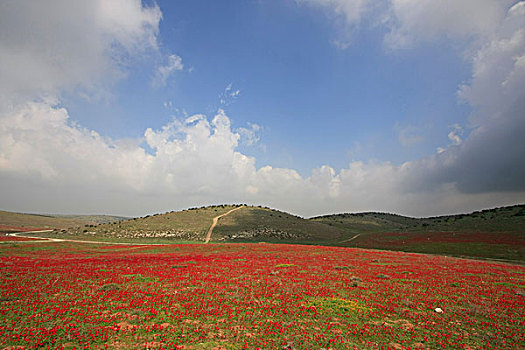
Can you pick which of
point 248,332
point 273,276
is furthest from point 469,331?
point 273,276

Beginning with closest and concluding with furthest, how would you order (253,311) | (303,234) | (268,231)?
(253,311), (268,231), (303,234)

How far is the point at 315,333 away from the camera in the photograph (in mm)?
10680

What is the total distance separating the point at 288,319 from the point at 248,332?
246cm

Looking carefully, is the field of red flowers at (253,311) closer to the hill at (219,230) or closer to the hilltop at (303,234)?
the hilltop at (303,234)

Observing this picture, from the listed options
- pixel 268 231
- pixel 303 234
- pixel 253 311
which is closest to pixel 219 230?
pixel 268 231

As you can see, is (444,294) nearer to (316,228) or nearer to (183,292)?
(183,292)

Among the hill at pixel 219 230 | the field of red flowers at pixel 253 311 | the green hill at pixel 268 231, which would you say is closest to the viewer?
the field of red flowers at pixel 253 311

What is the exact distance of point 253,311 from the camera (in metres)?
13.2

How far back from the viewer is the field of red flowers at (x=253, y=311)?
9883 mm

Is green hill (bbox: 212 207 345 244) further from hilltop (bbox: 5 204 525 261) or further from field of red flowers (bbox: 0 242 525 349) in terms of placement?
field of red flowers (bbox: 0 242 525 349)

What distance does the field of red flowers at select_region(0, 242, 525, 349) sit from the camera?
988 centimetres

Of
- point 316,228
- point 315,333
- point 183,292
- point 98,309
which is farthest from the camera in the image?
point 316,228

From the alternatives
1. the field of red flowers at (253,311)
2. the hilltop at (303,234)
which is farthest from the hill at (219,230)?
the field of red flowers at (253,311)

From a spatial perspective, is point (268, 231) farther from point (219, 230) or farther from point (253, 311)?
point (253, 311)
